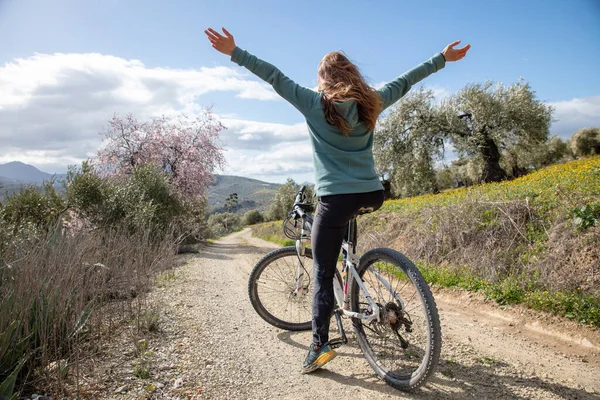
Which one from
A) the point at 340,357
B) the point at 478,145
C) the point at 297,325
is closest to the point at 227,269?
the point at 297,325

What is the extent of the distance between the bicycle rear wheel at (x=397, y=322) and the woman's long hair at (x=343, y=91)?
115cm

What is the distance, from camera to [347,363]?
11.0 feet

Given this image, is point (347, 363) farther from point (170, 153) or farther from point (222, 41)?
point (170, 153)

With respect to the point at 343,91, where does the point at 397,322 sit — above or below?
below

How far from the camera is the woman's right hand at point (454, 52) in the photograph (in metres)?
3.49

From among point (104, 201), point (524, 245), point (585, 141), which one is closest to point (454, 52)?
point (524, 245)

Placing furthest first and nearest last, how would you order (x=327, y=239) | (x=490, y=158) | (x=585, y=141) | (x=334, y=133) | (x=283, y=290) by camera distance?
(x=585, y=141) < (x=490, y=158) < (x=283, y=290) < (x=327, y=239) < (x=334, y=133)

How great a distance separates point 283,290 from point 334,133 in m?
2.26

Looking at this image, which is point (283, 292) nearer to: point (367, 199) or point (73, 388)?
point (367, 199)

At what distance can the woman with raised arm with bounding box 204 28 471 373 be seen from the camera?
2863mm

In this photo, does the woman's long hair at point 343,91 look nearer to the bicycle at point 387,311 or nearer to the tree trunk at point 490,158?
the bicycle at point 387,311

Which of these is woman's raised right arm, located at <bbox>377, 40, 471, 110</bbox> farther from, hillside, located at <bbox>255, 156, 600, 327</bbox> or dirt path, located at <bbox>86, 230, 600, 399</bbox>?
hillside, located at <bbox>255, 156, 600, 327</bbox>

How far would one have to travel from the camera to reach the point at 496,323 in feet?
14.7

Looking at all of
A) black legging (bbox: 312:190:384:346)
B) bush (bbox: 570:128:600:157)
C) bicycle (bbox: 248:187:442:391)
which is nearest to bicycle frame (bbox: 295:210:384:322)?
bicycle (bbox: 248:187:442:391)
